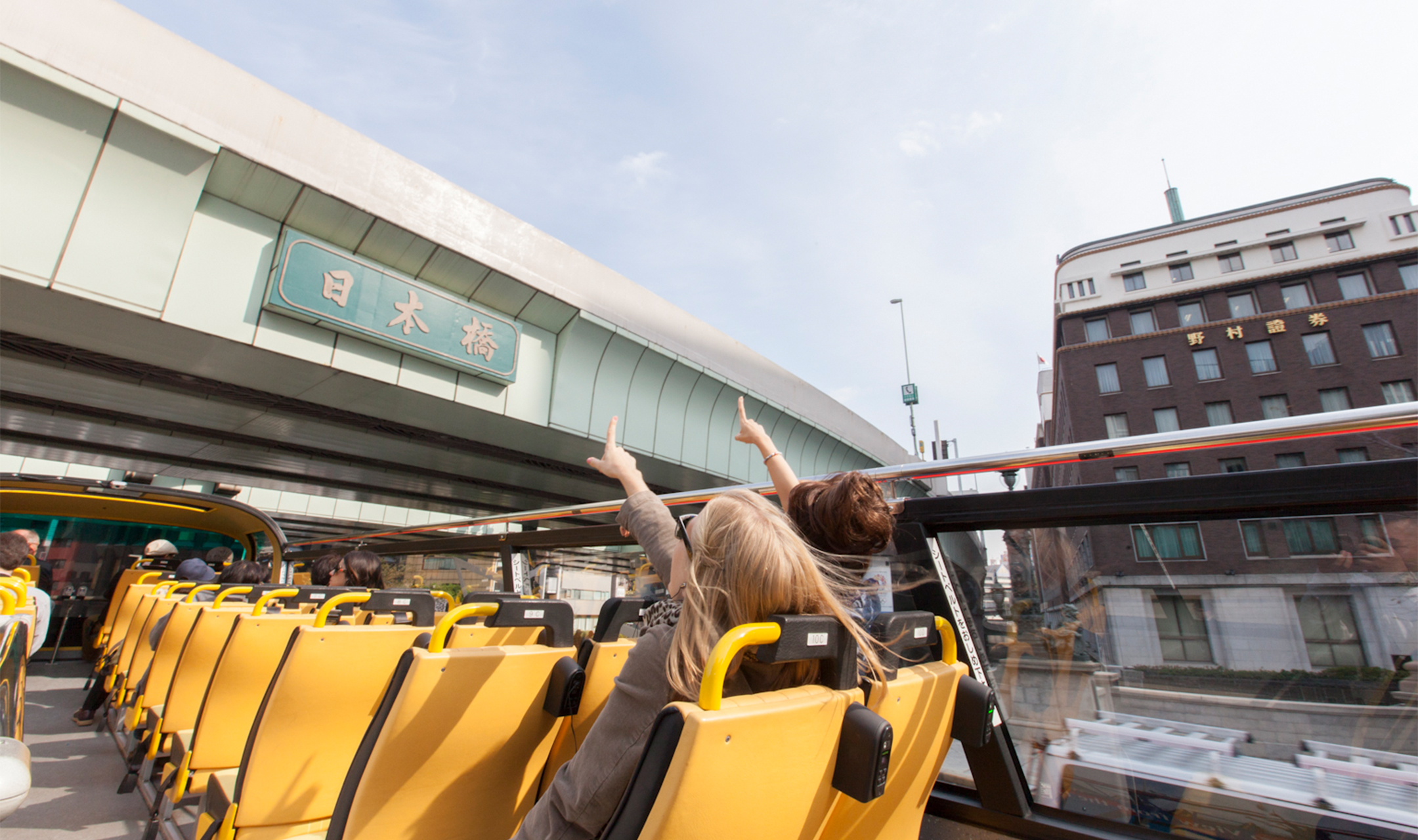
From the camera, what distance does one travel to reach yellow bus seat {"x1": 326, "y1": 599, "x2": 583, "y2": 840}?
1.74 meters

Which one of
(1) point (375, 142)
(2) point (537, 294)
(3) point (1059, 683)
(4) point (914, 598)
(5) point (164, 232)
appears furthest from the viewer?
(2) point (537, 294)

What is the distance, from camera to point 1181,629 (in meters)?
2.22

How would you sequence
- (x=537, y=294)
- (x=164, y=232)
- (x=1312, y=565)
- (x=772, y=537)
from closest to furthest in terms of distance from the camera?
(x=772, y=537) → (x=1312, y=565) → (x=164, y=232) → (x=537, y=294)

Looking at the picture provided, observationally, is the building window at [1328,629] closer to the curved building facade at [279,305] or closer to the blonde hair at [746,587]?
the blonde hair at [746,587]

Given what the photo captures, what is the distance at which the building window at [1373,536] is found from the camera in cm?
180

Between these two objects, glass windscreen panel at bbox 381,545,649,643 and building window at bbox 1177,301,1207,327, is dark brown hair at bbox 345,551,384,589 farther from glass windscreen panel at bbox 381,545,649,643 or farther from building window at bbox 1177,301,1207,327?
building window at bbox 1177,301,1207,327

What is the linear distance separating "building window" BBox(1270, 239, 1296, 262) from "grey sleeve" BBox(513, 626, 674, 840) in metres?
44.2

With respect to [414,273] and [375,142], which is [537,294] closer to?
[414,273]

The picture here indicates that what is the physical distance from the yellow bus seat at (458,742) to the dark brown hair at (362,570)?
342 centimetres

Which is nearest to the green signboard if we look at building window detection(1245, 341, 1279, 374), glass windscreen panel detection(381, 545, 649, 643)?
glass windscreen panel detection(381, 545, 649, 643)

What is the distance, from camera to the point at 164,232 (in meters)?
5.98

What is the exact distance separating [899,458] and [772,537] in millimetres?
20905

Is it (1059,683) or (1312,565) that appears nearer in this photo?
(1312,565)

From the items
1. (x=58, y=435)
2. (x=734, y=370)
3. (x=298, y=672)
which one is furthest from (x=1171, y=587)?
(x=58, y=435)
